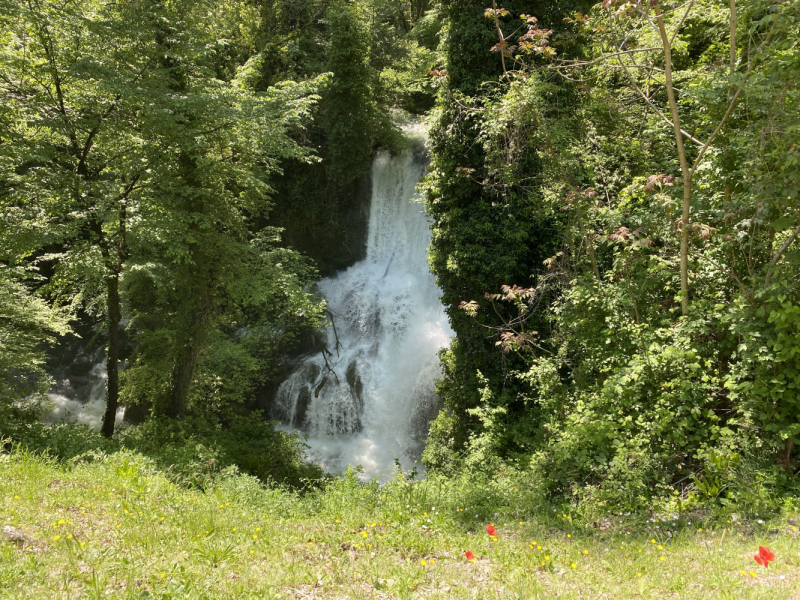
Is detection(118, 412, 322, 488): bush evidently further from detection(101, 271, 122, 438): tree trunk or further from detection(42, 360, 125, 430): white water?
detection(42, 360, 125, 430): white water

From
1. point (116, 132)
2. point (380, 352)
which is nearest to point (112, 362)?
point (116, 132)

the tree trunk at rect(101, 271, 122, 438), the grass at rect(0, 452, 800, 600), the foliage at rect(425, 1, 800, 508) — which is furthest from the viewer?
the tree trunk at rect(101, 271, 122, 438)

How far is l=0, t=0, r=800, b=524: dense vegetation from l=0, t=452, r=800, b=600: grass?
34.0 inches

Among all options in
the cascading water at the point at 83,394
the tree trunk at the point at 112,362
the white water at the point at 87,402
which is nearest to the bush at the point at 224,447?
the tree trunk at the point at 112,362

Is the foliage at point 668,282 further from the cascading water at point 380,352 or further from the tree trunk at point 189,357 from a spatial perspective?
the tree trunk at point 189,357

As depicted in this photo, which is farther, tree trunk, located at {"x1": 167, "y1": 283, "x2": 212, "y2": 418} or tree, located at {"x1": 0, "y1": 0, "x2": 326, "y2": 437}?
tree trunk, located at {"x1": 167, "y1": 283, "x2": 212, "y2": 418}

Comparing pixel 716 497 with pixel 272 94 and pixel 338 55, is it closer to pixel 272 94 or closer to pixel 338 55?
pixel 272 94

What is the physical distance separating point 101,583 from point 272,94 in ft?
32.7

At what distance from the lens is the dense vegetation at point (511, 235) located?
428 cm

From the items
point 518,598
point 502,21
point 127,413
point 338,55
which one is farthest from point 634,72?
point 127,413

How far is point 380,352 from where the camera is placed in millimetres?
13734

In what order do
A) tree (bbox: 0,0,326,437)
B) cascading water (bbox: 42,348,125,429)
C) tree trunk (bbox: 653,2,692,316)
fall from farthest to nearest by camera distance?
cascading water (bbox: 42,348,125,429), tree (bbox: 0,0,326,437), tree trunk (bbox: 653,2,692,316)

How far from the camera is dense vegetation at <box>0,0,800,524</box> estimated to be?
4.28 metres

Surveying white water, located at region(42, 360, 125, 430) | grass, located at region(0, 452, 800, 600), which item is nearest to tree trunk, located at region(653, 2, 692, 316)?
grass, located at region(0, 452, 800, 600)
